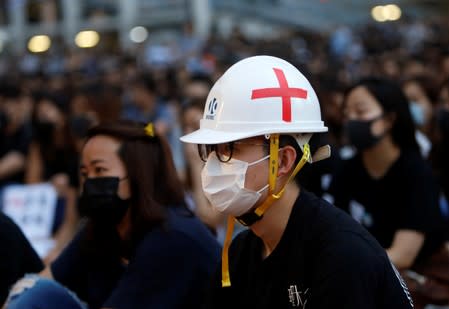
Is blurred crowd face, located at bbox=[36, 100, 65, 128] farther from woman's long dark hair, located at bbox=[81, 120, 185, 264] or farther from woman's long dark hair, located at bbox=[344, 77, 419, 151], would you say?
woman's long dark hair, located at bbox=[81, 120, 185, 264]

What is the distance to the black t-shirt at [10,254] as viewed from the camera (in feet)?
11.1

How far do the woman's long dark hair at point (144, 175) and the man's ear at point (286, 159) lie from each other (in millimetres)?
1044

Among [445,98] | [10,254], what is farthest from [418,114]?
[10,254]

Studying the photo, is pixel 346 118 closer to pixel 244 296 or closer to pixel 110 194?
pixel 110 194

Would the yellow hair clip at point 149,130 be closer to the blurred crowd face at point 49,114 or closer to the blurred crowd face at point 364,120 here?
the blurred crowd face at point 364,120

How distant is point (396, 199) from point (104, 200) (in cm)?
172

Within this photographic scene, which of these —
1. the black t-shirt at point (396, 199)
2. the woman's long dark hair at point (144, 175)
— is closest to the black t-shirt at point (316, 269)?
the woman's long dark hair at point (144, 175)

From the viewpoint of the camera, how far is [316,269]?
2.31 m

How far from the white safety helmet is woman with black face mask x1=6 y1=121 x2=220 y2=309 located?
2.92 feet

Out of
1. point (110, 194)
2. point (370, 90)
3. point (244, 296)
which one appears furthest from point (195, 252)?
point (370, 90)

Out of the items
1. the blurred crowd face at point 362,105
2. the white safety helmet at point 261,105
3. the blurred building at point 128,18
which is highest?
the blurred building at point 128,18

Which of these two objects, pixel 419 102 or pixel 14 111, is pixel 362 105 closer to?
pixel 419 102

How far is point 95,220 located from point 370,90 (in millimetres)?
1915

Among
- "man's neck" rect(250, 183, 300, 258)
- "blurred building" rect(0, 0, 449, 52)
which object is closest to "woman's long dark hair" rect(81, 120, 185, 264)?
"man's neck" rect(250, 183, 300, 258)
